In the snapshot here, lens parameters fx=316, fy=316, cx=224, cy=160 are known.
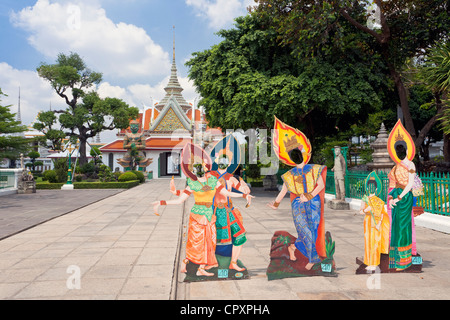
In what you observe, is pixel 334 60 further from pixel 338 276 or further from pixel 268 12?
Answer: pixel 338 276

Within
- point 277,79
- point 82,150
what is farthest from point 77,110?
point 277,79

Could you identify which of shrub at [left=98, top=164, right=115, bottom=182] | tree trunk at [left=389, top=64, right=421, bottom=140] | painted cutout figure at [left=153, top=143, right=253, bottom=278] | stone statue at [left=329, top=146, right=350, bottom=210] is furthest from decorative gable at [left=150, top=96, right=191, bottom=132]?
painted cutout figure at [left=153, top=143, right=253, bottom=278]

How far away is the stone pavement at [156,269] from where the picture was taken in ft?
12.0

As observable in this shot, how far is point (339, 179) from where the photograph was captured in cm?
1048

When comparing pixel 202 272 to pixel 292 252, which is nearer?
pixel 202 272

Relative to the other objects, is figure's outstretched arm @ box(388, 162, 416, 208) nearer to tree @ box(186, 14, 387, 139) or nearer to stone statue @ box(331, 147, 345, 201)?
stone statue @ box(331, 147, 345, 201)

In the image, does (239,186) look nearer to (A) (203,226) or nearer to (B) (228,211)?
(B) (228,211)

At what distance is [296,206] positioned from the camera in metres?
4.20

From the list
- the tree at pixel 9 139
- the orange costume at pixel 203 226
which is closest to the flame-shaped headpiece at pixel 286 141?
the orange costume at pixel 203 226

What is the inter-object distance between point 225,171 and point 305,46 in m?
9.92

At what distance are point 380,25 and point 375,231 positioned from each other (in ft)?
36.8

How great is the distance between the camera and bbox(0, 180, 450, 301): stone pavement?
12.0 ft

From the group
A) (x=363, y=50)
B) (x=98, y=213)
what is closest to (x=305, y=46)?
(x=363, y=50)

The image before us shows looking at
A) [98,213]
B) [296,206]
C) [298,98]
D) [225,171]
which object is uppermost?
[298,98]
